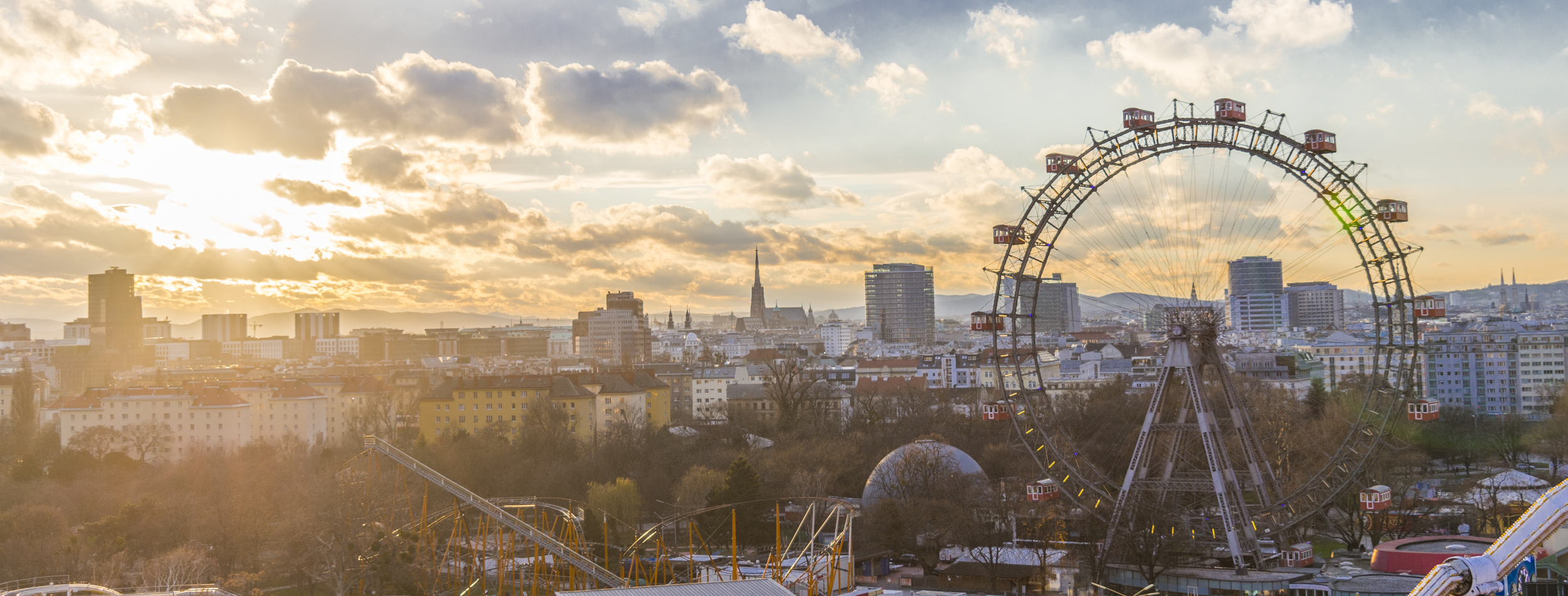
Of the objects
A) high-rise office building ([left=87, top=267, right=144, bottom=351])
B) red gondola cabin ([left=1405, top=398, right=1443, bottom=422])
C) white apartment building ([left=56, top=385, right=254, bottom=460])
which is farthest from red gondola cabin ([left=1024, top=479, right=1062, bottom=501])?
high-rise office building ([left=87, top=267, right=144, bottom=351])

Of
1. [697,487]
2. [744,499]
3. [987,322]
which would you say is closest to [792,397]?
[697,487]

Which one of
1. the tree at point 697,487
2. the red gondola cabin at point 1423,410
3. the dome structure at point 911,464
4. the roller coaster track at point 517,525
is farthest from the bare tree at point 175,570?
the red gondola cabin at point 1423,410

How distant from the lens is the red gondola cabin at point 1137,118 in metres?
40.6

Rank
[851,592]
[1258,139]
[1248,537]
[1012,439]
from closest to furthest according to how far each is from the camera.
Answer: [851,592] → [1248,537] → [1258,139] → [1012,439]

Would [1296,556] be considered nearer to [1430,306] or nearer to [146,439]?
[1430,306]

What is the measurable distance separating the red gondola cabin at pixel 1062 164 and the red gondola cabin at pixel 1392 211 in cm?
945

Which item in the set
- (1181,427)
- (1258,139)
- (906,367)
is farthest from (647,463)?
(906,367)

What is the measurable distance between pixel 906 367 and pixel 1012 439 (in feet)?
287

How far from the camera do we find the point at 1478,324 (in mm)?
132000

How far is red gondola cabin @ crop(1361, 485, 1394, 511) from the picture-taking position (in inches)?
1396

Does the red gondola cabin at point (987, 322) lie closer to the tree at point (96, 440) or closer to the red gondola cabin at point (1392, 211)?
the red gondola cabin at point (1392, 211)

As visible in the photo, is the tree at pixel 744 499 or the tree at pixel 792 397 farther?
the tree at pixel 792 397

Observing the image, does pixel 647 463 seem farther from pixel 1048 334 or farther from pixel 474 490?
pixel 1048 334

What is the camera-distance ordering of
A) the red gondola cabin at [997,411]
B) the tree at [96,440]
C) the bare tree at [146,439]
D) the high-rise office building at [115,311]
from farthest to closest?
the high-rise office building at [115,311], the bare tree at [146,439], the tree at [96,440], the red gondola cabin at [997,411]
